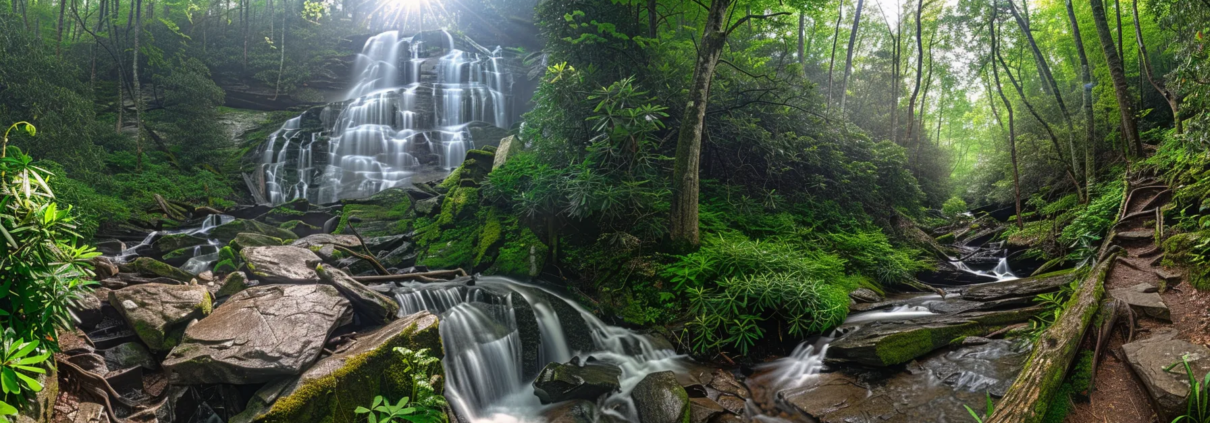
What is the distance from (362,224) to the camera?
1280 cm

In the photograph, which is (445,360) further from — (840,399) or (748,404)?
(840,399)

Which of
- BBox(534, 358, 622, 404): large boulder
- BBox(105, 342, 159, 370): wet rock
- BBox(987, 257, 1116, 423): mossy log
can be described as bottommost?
BBox(534, 358, 622, 404): large boulder

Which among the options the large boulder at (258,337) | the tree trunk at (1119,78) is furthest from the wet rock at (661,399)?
the tree trunk at (1119,78)

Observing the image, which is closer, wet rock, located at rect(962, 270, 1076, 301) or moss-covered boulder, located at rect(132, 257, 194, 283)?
moss-covered boulder, located at rect(132, 257, 194, 283)

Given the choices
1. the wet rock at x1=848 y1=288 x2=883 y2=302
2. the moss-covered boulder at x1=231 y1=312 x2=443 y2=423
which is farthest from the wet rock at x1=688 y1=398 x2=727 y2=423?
the wet rock at x1=848 y1=288 x2=883 y2=302

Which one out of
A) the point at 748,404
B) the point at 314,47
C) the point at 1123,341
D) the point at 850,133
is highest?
the point at 314,47

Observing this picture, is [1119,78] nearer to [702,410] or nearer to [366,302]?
[702,410]

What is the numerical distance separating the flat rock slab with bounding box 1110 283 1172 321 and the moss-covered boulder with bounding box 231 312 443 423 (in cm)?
567

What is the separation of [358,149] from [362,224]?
7940 millimetres

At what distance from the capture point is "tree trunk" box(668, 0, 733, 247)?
24.7 feet

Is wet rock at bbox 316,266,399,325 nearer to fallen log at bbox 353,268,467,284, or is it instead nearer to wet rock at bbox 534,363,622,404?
fallen log at bbox 353,268,467,284

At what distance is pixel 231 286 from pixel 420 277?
2675 mm

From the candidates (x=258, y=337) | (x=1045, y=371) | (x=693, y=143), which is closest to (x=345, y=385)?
(x=258, y=337)

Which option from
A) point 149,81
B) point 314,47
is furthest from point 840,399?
point 314,47
